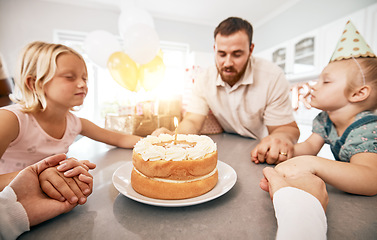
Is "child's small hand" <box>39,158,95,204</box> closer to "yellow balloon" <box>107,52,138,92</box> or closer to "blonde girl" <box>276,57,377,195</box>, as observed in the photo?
"blonde girl" <box>276,57,377,195</box>

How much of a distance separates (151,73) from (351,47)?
1.97 meters

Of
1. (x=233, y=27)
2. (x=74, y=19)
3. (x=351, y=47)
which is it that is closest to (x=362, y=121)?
(x=351, y=47)

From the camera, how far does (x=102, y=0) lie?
4.01m

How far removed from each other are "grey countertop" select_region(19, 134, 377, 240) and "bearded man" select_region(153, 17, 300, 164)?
0.72 metres

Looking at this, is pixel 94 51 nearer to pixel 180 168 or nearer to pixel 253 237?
pixel 180 168

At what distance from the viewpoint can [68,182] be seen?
504mm

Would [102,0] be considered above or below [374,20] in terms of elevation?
above

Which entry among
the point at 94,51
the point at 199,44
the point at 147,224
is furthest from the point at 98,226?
the point at 199,44

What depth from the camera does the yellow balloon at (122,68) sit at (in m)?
2.17

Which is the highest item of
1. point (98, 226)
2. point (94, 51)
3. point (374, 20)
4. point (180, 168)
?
point (374, 20)

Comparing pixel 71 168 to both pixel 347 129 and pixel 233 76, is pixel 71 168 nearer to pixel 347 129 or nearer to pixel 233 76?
pixel 347 129

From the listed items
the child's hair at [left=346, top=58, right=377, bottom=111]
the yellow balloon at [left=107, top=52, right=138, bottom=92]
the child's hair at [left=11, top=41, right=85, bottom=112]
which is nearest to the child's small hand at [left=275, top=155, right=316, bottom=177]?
the child's hair at [left=346, top=58, right=377, bottom=111]

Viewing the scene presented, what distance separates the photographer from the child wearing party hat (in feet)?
1.84

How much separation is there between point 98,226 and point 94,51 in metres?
2.76
